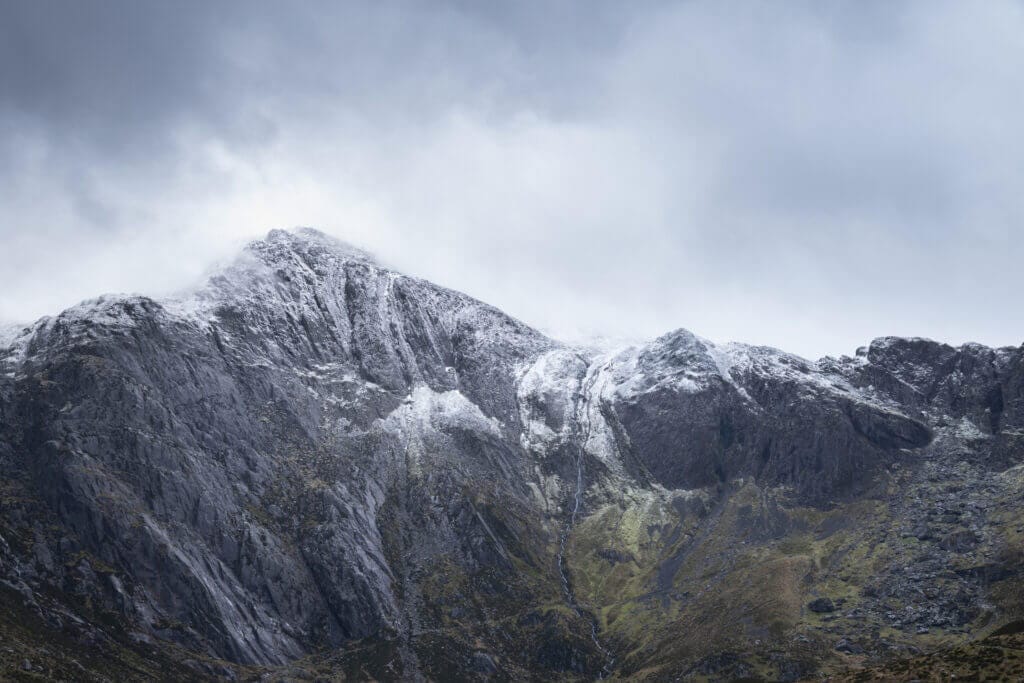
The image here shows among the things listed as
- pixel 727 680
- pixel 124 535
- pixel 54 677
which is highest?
pixel 124 535

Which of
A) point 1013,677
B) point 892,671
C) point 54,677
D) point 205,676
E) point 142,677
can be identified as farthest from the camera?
point 205,676

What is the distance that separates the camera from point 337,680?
19075 centimetres

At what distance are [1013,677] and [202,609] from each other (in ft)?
541

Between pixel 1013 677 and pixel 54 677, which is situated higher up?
pixel 1013 677

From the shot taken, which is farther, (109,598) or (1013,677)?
(109,598)

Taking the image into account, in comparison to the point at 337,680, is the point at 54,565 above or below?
above

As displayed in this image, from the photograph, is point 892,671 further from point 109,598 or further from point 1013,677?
point 109,598

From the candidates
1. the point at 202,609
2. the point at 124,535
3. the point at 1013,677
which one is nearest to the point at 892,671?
the point at 1013,677

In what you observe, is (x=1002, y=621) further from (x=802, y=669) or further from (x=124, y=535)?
(x=124, y=535)

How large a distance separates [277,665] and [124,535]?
47.5 m

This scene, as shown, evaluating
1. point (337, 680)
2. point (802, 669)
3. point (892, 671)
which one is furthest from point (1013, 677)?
point (337, 680)

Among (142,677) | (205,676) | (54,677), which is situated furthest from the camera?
(205,676)

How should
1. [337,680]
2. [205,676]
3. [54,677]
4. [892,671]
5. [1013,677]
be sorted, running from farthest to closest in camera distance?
[337,680] < [205,676] < [54,677] < [892,671] < [1013,677]

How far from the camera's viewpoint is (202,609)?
192750mm
